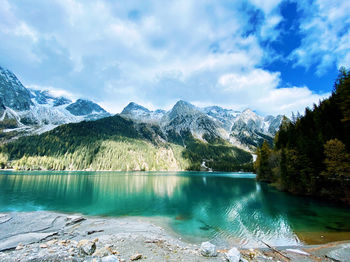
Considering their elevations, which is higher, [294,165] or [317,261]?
[294,165]

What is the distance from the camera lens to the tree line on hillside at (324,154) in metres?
27.8

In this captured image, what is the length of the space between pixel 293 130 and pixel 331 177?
21271mm

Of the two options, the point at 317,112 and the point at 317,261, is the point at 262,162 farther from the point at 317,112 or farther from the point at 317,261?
the point at 317,261

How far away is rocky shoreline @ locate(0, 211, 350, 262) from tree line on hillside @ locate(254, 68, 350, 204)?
64.7ft

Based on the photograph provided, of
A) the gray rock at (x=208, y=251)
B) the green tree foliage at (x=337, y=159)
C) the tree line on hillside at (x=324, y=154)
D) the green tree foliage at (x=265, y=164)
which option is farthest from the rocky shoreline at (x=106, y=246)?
the green tree foliage at (x=265, y=164)

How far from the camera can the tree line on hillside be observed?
91.2ft

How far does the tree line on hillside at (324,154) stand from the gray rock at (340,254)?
20435 millimetres

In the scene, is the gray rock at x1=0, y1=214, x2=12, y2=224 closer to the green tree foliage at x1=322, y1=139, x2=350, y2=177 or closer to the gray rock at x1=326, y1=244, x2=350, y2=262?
the gray rock at x1=326, y1=244, x2=350, y2=262

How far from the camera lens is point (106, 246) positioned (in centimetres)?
1269

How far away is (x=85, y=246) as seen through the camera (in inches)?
436

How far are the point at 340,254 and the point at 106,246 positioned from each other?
17.0 m

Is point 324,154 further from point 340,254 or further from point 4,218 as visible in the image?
point 4,218

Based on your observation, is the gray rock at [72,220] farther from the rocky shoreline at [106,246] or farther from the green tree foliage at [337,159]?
the green tree foliage at [337,159]

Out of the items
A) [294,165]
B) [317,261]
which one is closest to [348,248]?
[317,261]
